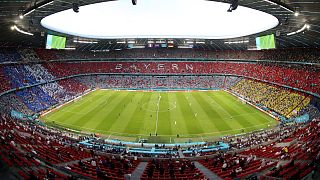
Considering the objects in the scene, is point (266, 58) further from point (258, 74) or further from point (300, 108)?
point (300, 108)

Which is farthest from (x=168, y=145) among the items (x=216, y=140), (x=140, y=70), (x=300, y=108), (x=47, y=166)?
(x=140, y=70)

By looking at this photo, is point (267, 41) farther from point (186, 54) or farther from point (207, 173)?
point (207, 173)

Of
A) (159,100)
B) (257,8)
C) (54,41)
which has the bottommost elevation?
(159,100)

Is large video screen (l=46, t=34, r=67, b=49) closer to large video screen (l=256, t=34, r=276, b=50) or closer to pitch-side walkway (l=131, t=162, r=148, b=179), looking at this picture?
pitch-side walkway (l=131, t=162, r=148, b=179)

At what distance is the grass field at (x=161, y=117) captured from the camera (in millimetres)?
35000

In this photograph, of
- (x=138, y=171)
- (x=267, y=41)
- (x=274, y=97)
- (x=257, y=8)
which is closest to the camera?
(x=138, y=171)

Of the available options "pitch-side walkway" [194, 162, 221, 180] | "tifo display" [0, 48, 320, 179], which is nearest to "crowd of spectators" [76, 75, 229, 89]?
"tifo display" [0, 48, 320, 179]

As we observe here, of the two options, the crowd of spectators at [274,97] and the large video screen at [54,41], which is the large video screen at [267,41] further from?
the large video screen at [54,41]

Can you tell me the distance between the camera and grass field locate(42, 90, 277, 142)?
35.0 meters

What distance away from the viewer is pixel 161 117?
41.8 m

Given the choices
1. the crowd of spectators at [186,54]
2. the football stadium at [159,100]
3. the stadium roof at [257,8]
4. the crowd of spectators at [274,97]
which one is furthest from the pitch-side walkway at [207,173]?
the crowd of spectators at [186,54]

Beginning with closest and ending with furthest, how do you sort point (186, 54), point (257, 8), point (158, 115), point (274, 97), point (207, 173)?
point (207, 173), point (257, 8), point (158, 115), point (274, 97), point (186, 54)

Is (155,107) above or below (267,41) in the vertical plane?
below

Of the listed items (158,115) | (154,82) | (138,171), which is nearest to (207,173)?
(138,171)
